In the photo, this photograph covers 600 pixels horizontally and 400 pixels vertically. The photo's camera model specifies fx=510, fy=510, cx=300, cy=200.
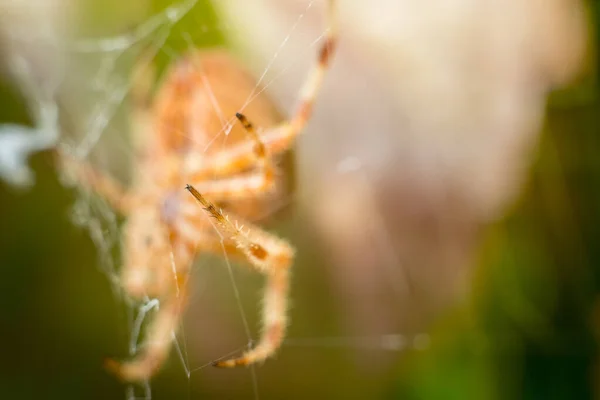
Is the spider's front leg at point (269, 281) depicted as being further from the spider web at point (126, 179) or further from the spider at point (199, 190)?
the spider web at point (126, 179)

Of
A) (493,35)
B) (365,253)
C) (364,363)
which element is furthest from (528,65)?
(364,363)

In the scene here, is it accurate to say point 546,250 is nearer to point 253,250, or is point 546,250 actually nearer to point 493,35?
point 493,35

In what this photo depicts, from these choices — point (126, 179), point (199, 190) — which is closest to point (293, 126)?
point (199, 190)

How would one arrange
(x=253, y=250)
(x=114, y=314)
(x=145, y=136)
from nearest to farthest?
(x=253, y=250)
(x=145, y=136)
(x=114, y=314)

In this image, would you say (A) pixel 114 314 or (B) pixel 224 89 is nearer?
(B) pixel 224 89

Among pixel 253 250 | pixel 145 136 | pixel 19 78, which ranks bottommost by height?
pixel 253 250

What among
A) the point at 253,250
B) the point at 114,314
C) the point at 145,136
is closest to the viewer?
the point at 253,250

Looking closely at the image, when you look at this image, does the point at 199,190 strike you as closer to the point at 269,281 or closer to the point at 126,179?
the point at 269,281
